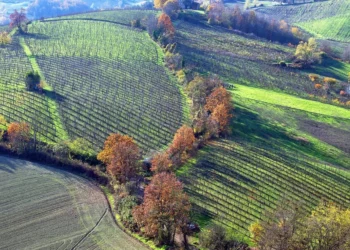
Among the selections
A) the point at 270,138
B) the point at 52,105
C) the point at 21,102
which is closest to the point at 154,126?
the point at 52,105

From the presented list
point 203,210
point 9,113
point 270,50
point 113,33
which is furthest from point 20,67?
point 270,50

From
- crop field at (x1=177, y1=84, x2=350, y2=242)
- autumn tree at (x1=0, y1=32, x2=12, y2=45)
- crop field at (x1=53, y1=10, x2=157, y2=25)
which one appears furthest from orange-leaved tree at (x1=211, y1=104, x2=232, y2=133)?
crop field at (x1=53, y1=10, x2=157, y2=25)

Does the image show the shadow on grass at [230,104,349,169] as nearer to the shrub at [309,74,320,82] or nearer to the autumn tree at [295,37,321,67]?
the shrub at [309,74,320,82]

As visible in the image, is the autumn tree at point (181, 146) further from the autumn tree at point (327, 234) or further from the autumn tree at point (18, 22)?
the autumn tree at point (18, 22)

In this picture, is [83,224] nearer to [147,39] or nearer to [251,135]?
[251,135]

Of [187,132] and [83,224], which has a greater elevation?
[187,132]

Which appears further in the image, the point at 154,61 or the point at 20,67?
the point at 154,61
